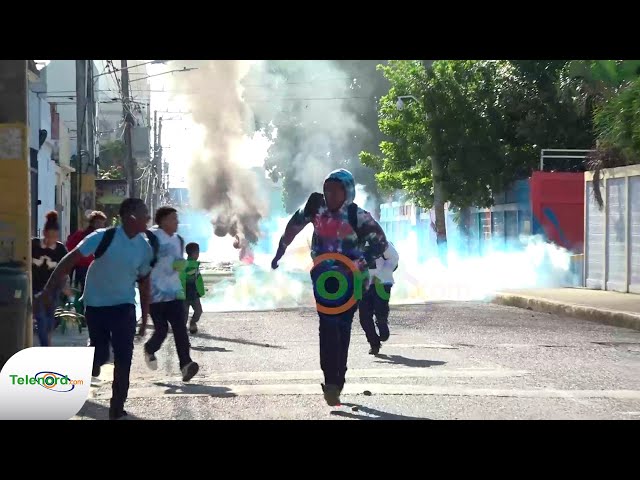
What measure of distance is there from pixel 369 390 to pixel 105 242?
3.00 metres

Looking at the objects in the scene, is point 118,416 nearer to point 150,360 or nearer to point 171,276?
point 171,276

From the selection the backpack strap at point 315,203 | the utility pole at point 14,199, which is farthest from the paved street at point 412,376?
the backpack strap at point 315,203

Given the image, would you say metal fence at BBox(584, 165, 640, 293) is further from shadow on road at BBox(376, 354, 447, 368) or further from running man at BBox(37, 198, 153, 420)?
running man at BBox(37, 198, 153, 420)

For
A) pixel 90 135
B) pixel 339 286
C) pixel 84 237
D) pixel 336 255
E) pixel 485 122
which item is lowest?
pixel 339 286

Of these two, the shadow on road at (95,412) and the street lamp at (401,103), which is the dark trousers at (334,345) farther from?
the street lamp at (401,103)

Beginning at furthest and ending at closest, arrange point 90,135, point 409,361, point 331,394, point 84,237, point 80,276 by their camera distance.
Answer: point 90,135
point 80,276
point 84,237
point 409,361
point 331,394

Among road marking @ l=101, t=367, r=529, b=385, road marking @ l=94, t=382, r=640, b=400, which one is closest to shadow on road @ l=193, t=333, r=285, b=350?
road marking @ l=101, t=367, r=529, b=385

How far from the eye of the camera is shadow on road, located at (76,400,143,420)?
9.42m

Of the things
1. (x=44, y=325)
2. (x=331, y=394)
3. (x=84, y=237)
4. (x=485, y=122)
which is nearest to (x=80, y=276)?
(x=84, y=237)

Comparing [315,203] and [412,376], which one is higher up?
[315,203]

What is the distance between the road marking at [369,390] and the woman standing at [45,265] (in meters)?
2.38

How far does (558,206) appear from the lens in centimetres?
3691
